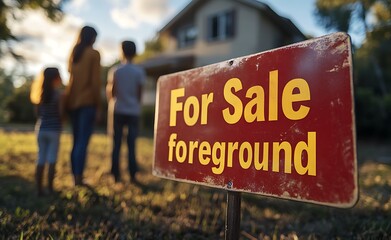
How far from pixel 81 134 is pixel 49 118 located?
39cm

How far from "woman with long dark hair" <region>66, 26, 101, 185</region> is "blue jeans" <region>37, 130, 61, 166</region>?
0.89ft

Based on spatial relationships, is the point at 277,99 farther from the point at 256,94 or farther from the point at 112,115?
the point at 112,115

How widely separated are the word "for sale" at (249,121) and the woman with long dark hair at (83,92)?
2.29 m

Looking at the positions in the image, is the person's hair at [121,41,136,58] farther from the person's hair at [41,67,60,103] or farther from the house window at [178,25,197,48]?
the house window at [178,25,197,48]

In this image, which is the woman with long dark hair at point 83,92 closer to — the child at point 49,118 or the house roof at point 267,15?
the child at point 49,118

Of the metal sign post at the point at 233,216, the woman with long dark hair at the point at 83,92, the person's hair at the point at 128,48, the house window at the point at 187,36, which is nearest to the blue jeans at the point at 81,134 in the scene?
the woman with long dark hair at the point at 83,92

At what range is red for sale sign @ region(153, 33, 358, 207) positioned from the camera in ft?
4.38

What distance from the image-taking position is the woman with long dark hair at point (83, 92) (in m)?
4.09

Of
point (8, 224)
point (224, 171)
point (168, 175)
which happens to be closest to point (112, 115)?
point (8, 224)

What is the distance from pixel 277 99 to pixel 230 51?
1439cm

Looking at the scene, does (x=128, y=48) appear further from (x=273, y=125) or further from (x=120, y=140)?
(x=273, y=125)

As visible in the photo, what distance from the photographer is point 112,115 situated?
4773 mm

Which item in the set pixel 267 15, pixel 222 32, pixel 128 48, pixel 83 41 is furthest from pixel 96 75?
pixel 222 32

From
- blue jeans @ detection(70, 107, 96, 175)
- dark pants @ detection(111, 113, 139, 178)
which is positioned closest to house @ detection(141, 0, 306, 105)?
dark pants @ detection(111, 113, 139, 178)
